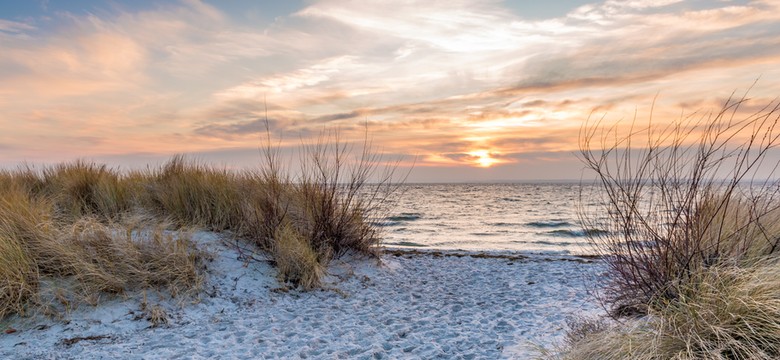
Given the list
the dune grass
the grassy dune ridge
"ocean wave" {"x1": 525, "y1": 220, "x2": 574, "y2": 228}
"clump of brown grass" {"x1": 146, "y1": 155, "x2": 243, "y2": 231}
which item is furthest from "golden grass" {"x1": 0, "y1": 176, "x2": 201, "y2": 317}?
"ocean wave" {"x1": 525, "y1": 220, "x2": 574, "y2": 228}

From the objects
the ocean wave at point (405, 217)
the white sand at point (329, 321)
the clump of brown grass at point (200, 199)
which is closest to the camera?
the white sand at point (329, 321)

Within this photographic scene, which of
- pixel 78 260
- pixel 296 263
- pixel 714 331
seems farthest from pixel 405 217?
pixel 714 331

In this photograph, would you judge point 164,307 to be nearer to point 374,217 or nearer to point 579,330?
point 374,217

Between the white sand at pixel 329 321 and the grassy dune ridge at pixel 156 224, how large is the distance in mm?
289

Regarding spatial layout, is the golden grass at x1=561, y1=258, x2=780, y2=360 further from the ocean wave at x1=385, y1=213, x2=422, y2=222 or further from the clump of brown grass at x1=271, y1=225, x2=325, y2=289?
the ocean wave at x1=385, y1=213, x2=422, y2=222

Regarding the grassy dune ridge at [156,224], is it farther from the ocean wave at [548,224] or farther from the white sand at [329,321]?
the ocean wave at [548,224]

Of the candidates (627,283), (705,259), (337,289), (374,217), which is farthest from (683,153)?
(374,217)

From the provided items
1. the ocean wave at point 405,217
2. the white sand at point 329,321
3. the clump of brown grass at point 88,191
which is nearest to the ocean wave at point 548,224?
the ocean wave at point 405,217

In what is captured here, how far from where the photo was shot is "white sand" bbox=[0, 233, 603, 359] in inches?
181

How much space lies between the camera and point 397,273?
7.97 metres

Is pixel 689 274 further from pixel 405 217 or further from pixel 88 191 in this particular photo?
pixel 405 217

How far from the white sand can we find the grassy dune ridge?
0.29 metres

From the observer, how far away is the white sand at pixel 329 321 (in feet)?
15.0

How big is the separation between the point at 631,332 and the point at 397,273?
4.91 m
